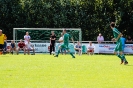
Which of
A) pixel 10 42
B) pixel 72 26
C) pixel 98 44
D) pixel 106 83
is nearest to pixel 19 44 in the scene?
pixel 10 42

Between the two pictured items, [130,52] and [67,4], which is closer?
[130,52]

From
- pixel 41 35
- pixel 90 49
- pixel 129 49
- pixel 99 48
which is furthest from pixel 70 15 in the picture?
pixel 90 49

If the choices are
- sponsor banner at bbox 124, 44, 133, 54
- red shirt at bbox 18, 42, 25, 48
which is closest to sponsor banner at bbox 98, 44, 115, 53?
sponsor banner at bbox 124, 44, 133, 54

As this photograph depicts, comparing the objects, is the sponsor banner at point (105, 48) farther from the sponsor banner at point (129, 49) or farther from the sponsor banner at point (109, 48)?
the sponsor banner at point (129, 49)

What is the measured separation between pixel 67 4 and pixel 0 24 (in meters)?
8.08

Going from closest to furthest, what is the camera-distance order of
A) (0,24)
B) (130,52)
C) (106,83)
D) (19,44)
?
(106,83) → (19,44) → (130,52) → (0,24)

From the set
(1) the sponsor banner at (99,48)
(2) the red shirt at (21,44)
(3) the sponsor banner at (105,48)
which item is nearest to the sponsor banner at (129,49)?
(1) the sponsor banner at (99,48)

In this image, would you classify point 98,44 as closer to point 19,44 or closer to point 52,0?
point 19,44

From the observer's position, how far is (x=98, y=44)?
42219 millimetres

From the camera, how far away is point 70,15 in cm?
5247

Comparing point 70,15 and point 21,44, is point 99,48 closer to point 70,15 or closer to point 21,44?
point 21,44

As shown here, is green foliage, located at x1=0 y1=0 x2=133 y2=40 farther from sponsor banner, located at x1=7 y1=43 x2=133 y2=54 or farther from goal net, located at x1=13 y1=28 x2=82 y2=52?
sponsor banner, located at x1=7 y1=43 x2=133 y2=54

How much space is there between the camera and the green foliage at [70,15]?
51656 millimetres

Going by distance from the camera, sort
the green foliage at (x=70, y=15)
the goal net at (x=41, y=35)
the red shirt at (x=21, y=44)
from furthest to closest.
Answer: the green foliage at (x=70, y=15) < the goal net at (x=41, y=35) < the red shirt at (x=21, y=44)
